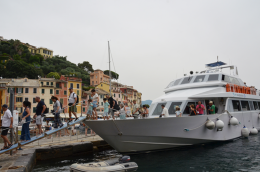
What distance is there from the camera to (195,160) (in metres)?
8.55

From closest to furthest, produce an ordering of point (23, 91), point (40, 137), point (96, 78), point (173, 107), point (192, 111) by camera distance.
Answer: point (40, 137) → point (192, 111) → point (173, 107) → point (23, 91) → point (96, 78)

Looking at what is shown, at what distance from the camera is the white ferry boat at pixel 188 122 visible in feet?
29.2

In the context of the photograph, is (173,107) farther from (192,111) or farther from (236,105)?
(236,105)

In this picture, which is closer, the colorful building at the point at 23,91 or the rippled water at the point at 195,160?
the rippled water at the point at 195,160

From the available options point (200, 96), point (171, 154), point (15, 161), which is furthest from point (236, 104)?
point (15, 161)

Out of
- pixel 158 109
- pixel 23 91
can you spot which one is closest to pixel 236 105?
pixel 158 109

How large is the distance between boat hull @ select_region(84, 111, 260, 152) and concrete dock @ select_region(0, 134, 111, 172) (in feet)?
5.92

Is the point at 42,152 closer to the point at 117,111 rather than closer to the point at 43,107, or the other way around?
the point at 43,107

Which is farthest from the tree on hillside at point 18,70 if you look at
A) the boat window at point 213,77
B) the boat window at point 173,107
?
the boat window at point 173,107

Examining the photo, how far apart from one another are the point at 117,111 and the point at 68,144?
10.1ft

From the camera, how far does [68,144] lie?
10.2 metres

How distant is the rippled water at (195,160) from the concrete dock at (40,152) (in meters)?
0.34

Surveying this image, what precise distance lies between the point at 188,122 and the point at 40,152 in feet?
22.3

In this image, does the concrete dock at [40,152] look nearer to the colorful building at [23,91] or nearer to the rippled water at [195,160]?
the rippled water at [195,160]
